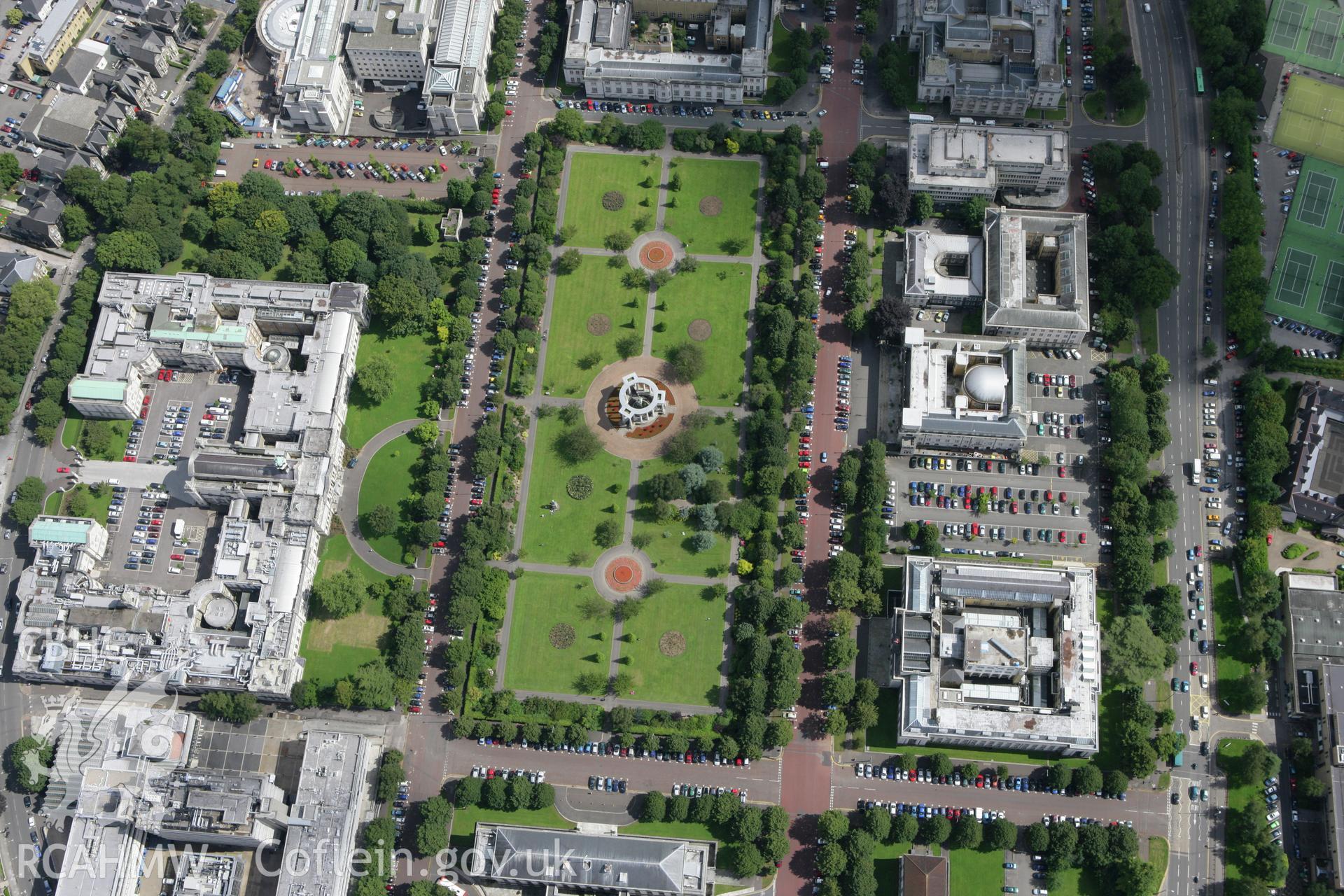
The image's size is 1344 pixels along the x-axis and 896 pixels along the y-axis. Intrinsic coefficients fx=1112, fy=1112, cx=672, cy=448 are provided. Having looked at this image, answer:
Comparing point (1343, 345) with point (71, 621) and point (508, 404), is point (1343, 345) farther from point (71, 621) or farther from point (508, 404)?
point (71, 621)

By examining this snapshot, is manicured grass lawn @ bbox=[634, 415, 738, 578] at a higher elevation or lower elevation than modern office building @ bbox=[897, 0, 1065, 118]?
lower

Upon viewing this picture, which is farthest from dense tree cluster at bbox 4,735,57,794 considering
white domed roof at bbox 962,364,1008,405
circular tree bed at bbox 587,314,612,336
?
white domed roof at bbox 962,364,1008,405

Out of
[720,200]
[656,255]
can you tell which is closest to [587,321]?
[656,255]

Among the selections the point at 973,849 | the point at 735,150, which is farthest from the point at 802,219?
the point at 973,849

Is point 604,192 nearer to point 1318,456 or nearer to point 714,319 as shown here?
point 714,319

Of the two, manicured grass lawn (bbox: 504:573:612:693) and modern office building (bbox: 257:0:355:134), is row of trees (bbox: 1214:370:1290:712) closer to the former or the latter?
manicured grass lawn (bbox: 504:573:612:693)

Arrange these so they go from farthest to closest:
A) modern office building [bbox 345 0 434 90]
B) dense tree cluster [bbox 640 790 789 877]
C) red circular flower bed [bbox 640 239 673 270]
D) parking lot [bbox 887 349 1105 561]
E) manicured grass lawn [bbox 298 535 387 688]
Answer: modern office building [bbox 345 0 434 90] → red circular flower bed [bbox 640 239 673 270] → parking lot [bbox 887 349 1105 561] → manicured grass lawn [bbox 298 535 387 688] → dense tree cluster [bbox 640 790 789 877]
